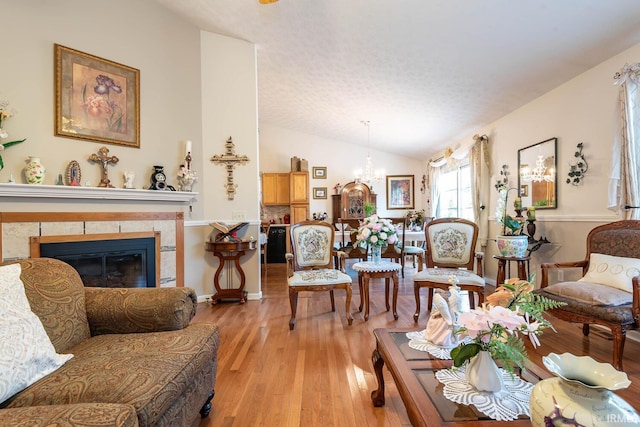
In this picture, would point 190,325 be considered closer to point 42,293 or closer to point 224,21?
point 42,293

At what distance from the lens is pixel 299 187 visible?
23.5 ft

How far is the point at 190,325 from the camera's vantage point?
1.64 m

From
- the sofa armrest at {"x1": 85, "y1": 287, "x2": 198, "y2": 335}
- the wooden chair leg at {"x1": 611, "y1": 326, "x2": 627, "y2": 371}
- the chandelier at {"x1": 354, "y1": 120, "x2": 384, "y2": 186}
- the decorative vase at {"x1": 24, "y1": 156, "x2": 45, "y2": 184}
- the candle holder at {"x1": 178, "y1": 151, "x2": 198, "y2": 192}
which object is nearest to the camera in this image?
the sofa armrest at {"x1": 85, "y1": 287, "x2": 198, "y2": 335}

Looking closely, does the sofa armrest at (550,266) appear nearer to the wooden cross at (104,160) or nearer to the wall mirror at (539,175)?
the wall mirror at (539,175)

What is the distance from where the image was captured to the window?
5.53 metres

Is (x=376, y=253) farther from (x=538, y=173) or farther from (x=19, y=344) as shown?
(x=19, y=344)

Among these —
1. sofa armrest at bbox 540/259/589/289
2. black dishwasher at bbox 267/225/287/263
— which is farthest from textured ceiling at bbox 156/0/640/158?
black dishwasher at bbox 267/225/287/263

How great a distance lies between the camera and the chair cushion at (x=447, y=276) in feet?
9.15

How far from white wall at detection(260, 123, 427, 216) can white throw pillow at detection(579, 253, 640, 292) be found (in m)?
5.12

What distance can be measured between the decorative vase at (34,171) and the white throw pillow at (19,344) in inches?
71.7

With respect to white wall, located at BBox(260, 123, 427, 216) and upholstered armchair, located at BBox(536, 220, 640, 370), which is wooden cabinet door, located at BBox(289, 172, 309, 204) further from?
upholstered armchair, located at BBox(536, 220, 640, 370)

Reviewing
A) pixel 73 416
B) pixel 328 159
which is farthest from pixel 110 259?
pixel 328 159

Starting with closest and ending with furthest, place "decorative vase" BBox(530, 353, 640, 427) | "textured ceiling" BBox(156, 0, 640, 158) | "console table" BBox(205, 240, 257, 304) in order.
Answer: "decorative vase" BBox(530, 353, 640, 427) < "textured ceiling" BBox(156, 0, 640, 158) < "console table" BBox(205, 240, 257, 304)

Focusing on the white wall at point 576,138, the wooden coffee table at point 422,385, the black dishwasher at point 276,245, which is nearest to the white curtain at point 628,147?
the white wall at point 576,138
